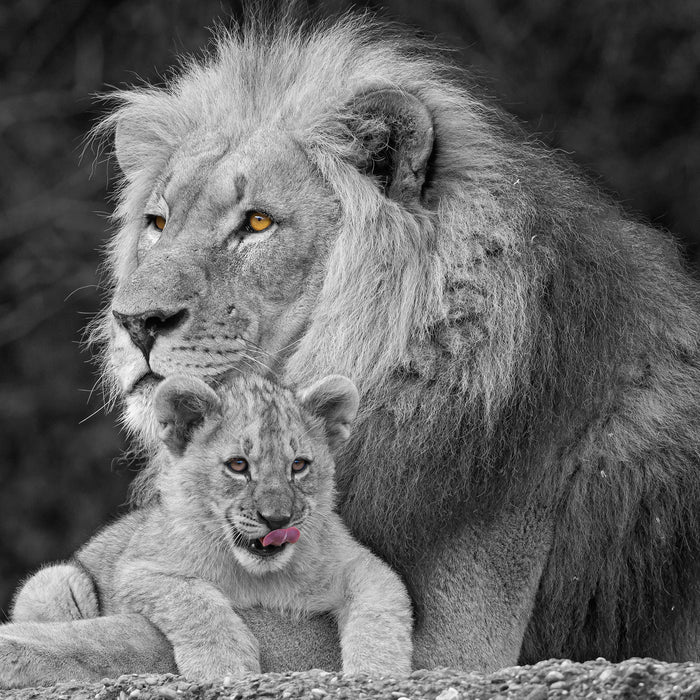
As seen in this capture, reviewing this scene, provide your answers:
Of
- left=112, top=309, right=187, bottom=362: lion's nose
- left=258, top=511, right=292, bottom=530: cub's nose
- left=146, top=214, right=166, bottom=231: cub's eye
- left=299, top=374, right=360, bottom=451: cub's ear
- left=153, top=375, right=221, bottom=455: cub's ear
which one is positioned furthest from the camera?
left=146, top=214, right=166, bottom=231: cub's eye

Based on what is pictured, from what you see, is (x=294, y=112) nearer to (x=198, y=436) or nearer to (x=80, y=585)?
(x=198, y=436)

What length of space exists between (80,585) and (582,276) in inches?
66.2

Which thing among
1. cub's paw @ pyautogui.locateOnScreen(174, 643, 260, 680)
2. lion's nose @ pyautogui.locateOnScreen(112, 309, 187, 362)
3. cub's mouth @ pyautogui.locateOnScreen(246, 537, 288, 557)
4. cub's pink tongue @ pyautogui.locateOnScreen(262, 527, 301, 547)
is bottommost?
cub's paw @ pyautogui.locateOnScreen(174, 643, 260, 680)

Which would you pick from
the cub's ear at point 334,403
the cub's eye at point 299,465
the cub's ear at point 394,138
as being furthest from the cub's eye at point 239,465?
the cub's ear at point 394,138

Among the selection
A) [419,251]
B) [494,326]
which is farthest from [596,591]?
[419,251]

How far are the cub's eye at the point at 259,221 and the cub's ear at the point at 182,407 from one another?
708 mm

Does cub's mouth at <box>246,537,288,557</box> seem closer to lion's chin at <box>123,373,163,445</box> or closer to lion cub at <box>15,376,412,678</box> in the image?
lion cub at <box>15,376,412,678</box>

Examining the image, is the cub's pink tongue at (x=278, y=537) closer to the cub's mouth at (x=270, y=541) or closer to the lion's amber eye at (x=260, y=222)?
the cub's mouth at (x=270, y=541)

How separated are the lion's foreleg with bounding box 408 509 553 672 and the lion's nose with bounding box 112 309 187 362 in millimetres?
925

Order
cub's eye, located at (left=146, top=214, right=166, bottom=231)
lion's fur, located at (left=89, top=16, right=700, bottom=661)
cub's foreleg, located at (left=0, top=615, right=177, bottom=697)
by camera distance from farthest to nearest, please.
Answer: cub's eye, located at (left=146, top=214, right=166, bottom=231), lion's fur, located at (left=89, top=16, right=700, bottom=661), cub's foreleg, located at (left=0, top=615, right=177, bottom=697)

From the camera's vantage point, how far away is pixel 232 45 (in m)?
4.82

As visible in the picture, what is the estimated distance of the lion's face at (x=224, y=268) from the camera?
388 centimetres

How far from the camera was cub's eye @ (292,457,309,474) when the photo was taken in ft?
11.5

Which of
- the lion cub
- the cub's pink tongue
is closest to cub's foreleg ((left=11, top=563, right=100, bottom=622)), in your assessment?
the lion cub
